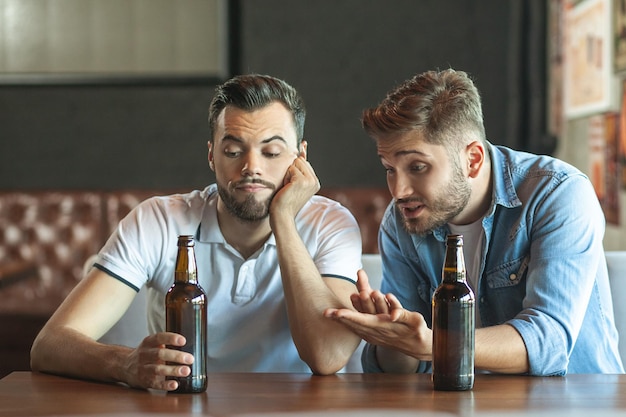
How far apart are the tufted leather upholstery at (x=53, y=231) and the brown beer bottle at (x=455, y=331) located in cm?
307

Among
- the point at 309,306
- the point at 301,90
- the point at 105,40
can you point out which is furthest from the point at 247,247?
the point at 105,40

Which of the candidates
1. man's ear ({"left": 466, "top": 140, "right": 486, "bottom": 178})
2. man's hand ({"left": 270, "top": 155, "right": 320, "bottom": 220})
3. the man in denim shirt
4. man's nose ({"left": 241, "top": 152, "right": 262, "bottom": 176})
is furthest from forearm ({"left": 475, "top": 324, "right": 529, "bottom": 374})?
man's nose ({"left": 241, "top": 152, "right": 262, "bottom": 176})

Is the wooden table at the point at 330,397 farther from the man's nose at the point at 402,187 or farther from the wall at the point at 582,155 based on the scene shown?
the wall at the point at 582,155

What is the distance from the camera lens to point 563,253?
6.11ft

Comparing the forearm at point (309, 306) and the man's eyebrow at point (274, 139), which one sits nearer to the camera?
the forearm at point (309, 306)

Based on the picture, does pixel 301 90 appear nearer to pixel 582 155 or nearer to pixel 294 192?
pixel 582 155

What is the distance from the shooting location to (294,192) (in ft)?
7.08

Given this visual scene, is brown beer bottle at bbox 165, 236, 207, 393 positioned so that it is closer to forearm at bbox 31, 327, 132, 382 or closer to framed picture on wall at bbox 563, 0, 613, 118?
forearm at bbox 31, 327, 132, 382

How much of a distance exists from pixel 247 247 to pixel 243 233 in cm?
4

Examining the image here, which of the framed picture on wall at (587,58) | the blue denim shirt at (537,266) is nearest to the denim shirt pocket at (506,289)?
the blue denim shirt at (537,266)

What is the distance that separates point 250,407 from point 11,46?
401 cm

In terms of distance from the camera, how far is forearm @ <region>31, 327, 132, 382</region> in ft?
5.42

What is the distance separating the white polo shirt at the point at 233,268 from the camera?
2.17 meters

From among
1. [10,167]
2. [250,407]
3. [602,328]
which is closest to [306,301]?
[250,407]
